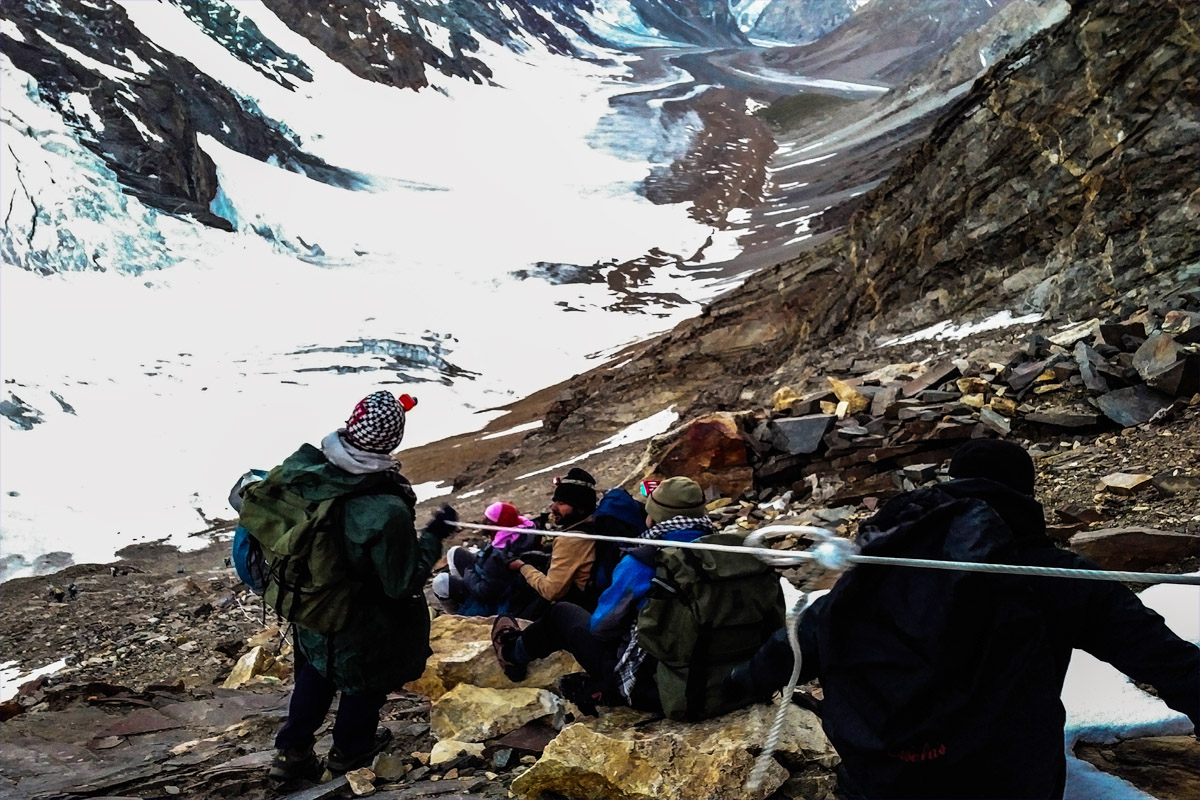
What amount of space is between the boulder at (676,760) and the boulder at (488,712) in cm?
57

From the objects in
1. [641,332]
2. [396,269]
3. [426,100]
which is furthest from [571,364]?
[426,100]

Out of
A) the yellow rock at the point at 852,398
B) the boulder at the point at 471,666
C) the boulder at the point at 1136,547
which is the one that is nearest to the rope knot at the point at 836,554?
the boulder at the point at 471,666

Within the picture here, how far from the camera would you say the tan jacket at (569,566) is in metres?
3.52

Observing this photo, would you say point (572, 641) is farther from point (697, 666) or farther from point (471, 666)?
point (471, 666)

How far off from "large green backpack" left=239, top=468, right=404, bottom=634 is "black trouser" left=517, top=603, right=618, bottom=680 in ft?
2.91

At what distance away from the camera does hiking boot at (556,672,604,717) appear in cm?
296

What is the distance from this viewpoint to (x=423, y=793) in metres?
2.69

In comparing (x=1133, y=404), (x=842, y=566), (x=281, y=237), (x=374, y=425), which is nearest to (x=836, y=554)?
(x=842, y=566)

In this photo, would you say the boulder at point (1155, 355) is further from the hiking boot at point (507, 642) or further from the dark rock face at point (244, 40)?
the dark rock face at point (244, 40)

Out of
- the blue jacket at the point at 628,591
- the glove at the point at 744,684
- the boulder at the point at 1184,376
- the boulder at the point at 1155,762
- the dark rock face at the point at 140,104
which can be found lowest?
the boulder at the point at 1155,762

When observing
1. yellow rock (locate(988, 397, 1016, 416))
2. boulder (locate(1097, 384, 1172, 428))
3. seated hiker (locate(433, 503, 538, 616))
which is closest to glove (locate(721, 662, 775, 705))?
seated hiker (locate(433, 503, 538, 616))

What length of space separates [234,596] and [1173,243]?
10.9 m

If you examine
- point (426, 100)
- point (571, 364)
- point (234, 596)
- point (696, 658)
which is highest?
point (426, 100)

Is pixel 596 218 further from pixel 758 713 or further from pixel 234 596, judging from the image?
pixel 758 713
